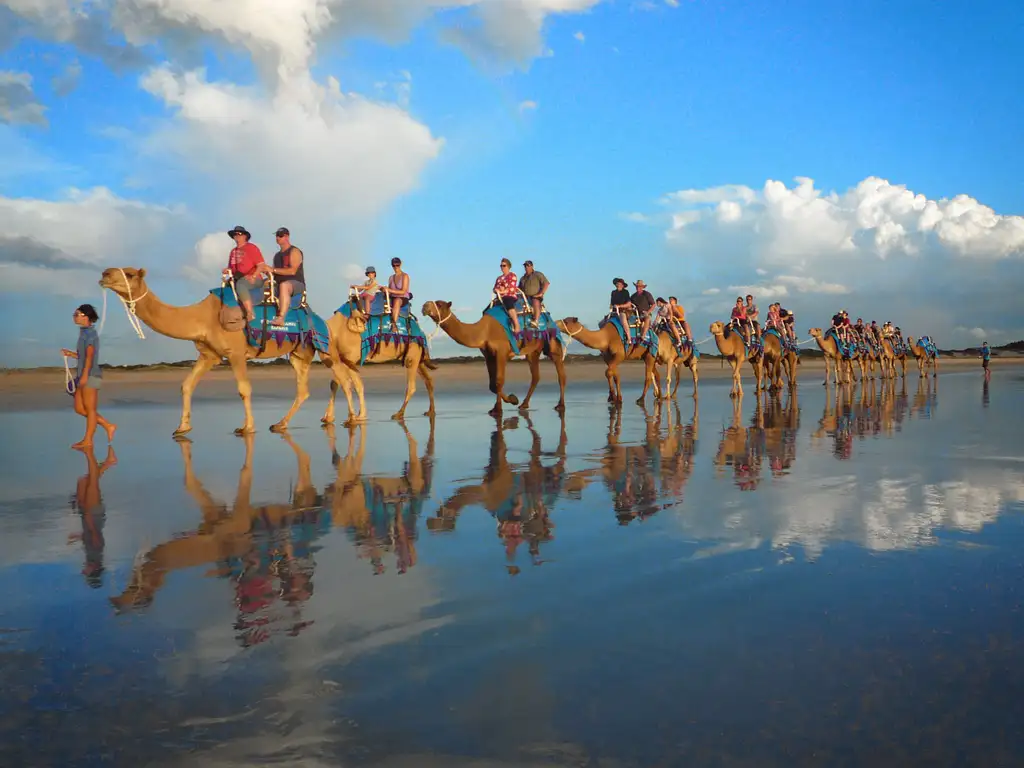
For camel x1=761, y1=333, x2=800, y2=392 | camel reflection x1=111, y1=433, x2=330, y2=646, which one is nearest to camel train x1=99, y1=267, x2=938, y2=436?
camel x1=761, y1=333, x2=800, y2=392

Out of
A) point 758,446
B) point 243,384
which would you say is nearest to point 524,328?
point 243,384

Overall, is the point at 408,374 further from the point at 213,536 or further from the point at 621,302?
the point at 213,536

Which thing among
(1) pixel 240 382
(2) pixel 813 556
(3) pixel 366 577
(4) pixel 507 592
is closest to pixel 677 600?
(4) pixel 507 592

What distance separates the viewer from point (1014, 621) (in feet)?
15.0

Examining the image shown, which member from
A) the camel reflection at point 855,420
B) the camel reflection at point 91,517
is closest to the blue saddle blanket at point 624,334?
the camel reflection at point 855,420

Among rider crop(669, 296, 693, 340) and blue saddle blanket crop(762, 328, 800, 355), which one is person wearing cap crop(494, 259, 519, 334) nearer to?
rider crop(669, 296, 693, 340)

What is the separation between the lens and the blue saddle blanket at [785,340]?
106 ft

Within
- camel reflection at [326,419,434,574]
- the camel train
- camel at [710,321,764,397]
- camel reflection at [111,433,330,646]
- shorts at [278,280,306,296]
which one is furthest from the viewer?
camel at [710,321,764,397]

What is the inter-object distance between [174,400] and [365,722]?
29.4 m

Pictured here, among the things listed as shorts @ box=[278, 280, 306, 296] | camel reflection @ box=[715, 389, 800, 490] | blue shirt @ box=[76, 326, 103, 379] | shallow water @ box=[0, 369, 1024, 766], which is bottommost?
shallow water @ box=[0, 369, 1024, 766]

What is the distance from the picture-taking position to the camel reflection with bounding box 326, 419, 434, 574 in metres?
6.41

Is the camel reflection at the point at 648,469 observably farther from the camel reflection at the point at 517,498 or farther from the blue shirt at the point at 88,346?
the blue shirt at the point at 88,346

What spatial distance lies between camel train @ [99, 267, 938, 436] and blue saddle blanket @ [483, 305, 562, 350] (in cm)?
3

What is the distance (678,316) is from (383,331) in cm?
1143
